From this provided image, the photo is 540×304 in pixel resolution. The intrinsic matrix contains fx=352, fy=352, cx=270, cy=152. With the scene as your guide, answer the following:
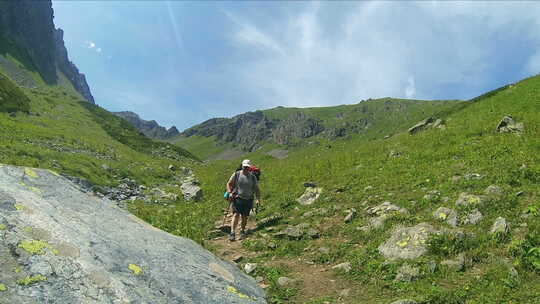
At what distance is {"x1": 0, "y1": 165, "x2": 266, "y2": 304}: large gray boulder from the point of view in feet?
17.9

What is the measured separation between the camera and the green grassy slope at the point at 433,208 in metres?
8.38

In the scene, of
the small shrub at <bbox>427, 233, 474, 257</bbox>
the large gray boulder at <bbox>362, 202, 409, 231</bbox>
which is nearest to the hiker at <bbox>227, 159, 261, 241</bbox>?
the large gray boulder at <bbox>362, 202, 409, 231</bbox>

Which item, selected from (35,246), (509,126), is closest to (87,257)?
(35,246)

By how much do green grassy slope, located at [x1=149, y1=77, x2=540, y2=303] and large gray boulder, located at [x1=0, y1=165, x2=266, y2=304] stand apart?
2399mm

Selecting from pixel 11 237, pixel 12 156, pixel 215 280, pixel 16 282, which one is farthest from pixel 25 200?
pixel 12 156

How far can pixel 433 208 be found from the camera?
12.8m

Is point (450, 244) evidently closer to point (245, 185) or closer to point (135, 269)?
point (135, 269)

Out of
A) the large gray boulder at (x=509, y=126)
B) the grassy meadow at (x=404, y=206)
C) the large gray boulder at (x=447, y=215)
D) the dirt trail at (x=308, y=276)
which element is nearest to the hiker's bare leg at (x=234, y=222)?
the dirt trail at (x=308, y=276)

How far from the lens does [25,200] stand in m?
7.13

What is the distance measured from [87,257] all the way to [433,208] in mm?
11228

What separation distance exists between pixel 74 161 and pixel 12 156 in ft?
14.5

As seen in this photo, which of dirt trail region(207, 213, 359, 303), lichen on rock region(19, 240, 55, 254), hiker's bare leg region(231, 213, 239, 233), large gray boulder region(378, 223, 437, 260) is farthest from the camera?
hiker's bare leg region(231, 213, 239, 233)

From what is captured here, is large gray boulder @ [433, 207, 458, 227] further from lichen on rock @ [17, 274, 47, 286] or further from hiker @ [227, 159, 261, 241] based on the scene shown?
lichen on rock @ [17, 274, 47, 286]

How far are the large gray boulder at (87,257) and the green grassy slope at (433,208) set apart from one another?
7.87ft
